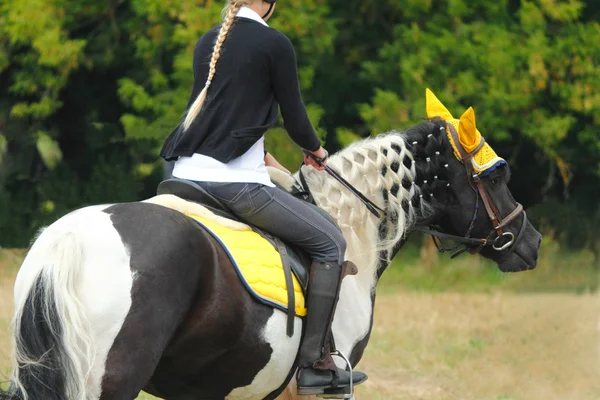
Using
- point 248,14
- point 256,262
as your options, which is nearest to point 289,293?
point 256,262

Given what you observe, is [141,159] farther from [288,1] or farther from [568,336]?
[568,336]

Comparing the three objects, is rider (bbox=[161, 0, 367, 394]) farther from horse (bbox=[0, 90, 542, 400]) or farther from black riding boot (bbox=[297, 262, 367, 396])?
horse (bbox=[0, 90, 542, 400])

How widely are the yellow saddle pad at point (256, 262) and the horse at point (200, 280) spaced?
4cm

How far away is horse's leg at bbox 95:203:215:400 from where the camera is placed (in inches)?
158

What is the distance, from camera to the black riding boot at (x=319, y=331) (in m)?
4.88

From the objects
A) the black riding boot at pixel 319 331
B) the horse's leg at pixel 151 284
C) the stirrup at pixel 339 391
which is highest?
the horse's leg at pixel 151 284

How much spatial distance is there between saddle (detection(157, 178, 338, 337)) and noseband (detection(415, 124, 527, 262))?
45.3 inches

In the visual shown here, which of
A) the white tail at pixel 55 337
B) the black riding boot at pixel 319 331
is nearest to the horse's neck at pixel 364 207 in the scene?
the black riding boot at pixel 319 331

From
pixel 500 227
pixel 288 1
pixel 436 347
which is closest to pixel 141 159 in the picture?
pixel 288 1

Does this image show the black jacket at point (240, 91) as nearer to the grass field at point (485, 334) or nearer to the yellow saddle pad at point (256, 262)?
the yellow saddle pad at point (256, 262)

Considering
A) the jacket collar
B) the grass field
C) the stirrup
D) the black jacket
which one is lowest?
the grass field

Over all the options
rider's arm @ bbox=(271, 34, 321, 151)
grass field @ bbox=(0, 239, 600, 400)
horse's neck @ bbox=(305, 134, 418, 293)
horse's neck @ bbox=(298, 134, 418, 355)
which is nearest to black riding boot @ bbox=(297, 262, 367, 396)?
horse's neck @ bbox=(298, 134, 418, 355)

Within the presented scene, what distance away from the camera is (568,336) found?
34.6 feet

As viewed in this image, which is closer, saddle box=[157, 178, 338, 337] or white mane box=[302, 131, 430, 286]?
saddle box=[157, 178, 338, 337]
